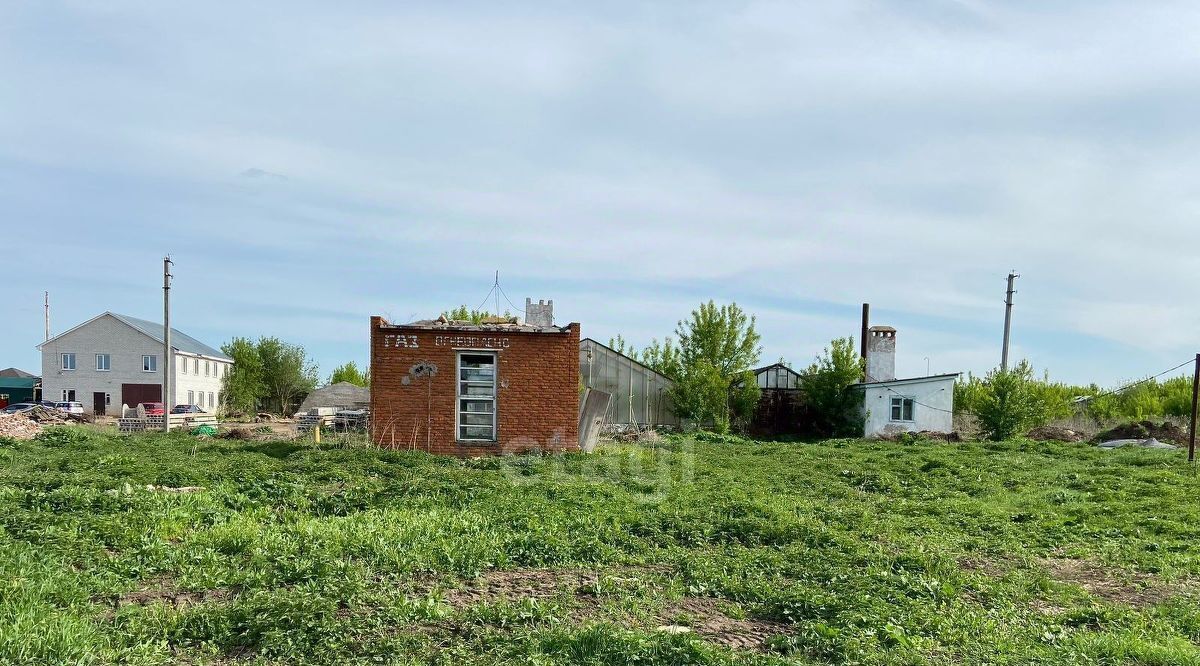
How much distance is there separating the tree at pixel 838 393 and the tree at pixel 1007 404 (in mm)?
4045

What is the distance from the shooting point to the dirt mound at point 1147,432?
82.7 ft

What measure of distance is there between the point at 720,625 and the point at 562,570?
1.67 meters

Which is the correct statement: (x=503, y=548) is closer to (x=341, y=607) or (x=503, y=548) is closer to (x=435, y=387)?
(x=341, y=607)

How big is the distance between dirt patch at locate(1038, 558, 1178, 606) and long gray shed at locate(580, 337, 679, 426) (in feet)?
72.6

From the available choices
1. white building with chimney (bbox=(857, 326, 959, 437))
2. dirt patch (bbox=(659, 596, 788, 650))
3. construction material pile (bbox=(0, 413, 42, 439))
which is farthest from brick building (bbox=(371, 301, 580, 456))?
white building with chimney (bbox=(857, 326, 959, 437))

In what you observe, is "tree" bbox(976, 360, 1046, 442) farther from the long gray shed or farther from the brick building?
the brick building

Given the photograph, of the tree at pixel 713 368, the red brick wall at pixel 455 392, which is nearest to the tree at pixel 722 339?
the tree at pixel 713 368

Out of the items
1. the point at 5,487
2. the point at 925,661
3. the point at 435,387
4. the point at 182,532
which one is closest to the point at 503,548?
the point at 182,532

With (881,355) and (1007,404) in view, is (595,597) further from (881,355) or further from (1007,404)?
(881,355)

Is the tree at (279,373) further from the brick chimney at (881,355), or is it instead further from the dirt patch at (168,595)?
the dirt patch at (168,595)

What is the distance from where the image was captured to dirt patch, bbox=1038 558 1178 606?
22.6ft

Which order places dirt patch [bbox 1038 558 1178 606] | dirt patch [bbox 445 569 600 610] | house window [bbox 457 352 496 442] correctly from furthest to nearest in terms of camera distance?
house window [bbox 457 352 496 442] < dirt patch [bbox 1038 558 1178 606] < dirt patch [bbox 445 569 600 610]

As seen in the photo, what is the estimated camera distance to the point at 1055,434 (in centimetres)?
2728

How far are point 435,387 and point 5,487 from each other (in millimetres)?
7630
